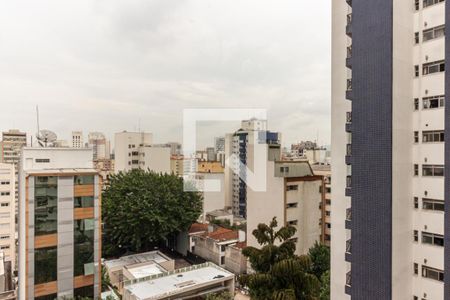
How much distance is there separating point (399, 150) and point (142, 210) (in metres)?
10.2

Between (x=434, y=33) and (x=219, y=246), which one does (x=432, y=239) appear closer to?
(x=434, y=33)

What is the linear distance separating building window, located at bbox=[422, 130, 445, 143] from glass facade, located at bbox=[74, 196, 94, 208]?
719cm

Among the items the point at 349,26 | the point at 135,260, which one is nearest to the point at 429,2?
the point at 349,26

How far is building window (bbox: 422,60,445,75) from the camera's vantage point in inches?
180

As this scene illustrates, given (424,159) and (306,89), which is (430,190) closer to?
(424,159)

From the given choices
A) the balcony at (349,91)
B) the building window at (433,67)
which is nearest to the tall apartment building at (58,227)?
the balcony at (349,91)

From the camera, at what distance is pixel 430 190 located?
15.4ft

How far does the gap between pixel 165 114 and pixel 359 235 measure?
7.24m

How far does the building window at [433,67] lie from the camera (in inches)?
180

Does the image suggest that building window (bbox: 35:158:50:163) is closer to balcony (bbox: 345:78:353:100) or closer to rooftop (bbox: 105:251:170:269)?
rooftop (bbox: 105:251:170:269)

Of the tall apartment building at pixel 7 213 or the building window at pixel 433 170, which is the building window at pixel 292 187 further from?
the tall apartment building at pixel 7 213

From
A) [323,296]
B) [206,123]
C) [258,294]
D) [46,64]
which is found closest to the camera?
[258,294]

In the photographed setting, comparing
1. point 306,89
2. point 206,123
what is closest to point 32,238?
point 206,123

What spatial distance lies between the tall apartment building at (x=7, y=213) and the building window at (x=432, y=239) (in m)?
15.5
